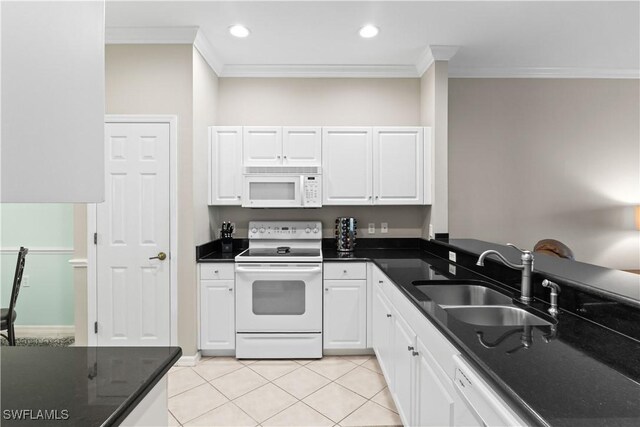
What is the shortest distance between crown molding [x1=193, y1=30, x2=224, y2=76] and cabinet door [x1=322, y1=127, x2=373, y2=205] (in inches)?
49.9

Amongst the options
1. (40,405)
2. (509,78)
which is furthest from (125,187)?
(509,78)

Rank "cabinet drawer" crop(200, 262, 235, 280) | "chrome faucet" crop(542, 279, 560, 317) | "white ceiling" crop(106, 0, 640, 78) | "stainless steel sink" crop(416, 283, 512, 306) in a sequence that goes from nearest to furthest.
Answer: "chrome faucet" crop(542, 279, 560, 317) → "stainless steel sink" crop(416, 283, 512, 306) → "white ceiling" crop(106, 0, 640, 78) → "cabinet drawer" crop(200, 262, 235, 280)

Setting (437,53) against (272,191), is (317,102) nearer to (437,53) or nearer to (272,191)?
(272,191)

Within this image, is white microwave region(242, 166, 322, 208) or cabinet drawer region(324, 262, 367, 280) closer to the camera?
cabinet drawer region(324, 262, 367, 280)

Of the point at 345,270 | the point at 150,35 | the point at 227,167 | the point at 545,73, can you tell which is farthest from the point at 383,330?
the point at 545,73

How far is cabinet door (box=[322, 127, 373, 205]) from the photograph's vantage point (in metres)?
3.32

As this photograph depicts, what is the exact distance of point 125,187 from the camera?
281cm

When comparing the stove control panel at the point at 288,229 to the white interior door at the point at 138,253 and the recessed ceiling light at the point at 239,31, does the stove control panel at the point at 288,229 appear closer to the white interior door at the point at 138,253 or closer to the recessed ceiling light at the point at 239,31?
the white interior door at the point at 138,253

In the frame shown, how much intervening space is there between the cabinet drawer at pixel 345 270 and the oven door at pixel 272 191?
0.69m

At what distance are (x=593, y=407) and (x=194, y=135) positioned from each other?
9.60 feet

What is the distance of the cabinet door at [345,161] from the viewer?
3316mm

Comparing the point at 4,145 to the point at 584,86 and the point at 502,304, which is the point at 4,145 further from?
the point at 584,86

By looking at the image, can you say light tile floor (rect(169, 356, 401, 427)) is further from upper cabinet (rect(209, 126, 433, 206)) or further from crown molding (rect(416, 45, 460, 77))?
crown molding (rect(416, 45, 460, 77))

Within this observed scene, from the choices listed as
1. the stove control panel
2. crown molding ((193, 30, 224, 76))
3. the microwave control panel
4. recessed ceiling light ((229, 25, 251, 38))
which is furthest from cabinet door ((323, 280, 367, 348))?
crown molding ((193, 30, 224, 76))
